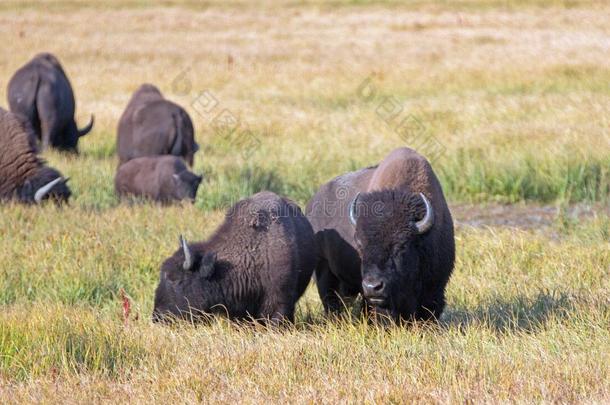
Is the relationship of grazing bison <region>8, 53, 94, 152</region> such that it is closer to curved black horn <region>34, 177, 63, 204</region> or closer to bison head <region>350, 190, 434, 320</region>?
curved black horn <region>34, 177, 63, 204</region>

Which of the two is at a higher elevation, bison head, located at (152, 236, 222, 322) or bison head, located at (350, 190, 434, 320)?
bison head, located at (350, 190, 434, 320)

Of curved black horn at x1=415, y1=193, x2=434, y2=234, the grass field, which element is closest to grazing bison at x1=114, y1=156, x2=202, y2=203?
the grass field

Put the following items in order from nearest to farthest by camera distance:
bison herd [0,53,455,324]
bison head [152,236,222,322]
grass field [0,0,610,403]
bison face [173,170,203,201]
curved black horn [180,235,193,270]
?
1. grass field [0,0,610,403]
2. bison herd [0,53,455,324]
3. curved black horn [180,235,193,270]
4. bison head [152,236,222,322]
5. bison face [173,170,203,201]

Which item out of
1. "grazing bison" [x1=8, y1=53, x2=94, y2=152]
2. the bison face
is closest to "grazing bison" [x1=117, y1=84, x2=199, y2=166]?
"grazing bison" [x1=8, y1=53, x2=94, y2=152]

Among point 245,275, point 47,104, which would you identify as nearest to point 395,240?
point 245,275

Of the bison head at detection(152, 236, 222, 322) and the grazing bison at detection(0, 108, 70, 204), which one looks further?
the grazing bison at detection(0, 108, 70, 204)

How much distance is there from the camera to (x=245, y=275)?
25.6 ft

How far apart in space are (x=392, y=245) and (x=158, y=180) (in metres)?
7.65

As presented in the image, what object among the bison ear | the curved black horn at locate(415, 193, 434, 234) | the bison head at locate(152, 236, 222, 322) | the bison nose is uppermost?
the curved black horn at locate(415, 193, 434, 234)

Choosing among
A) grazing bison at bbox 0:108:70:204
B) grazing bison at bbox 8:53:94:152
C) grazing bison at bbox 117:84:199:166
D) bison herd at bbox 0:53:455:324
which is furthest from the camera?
grazing bison at bbox 8:53:94:152

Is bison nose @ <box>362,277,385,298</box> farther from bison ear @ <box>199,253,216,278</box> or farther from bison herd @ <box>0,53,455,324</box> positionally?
bison ear @ <box>199,253,216,278</box>

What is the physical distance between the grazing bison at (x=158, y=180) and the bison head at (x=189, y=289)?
5.84 m

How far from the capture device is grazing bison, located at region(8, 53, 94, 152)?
1847 centimetres

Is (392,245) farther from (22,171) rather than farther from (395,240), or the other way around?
(22,171)
